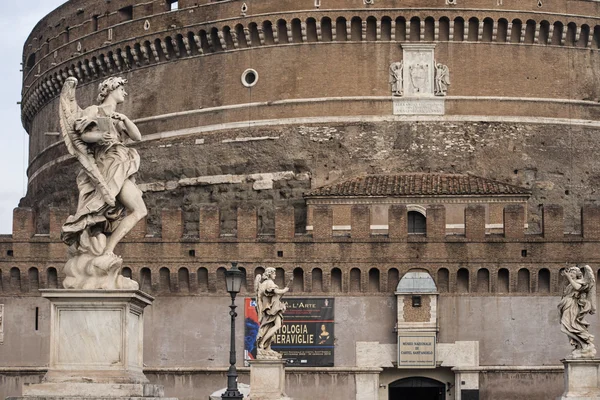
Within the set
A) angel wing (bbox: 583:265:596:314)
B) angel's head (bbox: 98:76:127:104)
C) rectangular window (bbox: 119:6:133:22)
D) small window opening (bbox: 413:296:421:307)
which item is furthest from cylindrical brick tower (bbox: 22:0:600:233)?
angel's head (bbox: 98:76:127:104)

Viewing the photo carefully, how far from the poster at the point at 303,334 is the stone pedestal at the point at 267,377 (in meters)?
7.05

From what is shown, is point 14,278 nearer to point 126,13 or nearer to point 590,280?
point 126,13

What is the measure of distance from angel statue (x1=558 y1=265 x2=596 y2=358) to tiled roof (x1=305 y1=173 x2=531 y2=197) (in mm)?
12307

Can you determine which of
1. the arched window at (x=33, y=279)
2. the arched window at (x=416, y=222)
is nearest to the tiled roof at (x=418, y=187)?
the arched window at (x=416, y=222)

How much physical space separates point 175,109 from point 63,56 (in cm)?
615

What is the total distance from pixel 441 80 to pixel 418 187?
3866mm

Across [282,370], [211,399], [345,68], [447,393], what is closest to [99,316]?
[282,370]

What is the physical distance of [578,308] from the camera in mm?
21453

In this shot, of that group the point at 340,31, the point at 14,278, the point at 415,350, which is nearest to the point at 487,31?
the point at 340,31

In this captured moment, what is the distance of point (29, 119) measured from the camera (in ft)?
157

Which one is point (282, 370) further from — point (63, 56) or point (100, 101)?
point (63, 56)

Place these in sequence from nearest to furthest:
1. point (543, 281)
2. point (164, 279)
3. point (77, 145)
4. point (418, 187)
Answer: point (77, 145) → point (543, 281) → point (164, 279) → point (418, 187)

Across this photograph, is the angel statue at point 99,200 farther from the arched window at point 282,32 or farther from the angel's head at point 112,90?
the arched window at point 282,32

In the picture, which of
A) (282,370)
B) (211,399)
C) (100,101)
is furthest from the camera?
(211,399)
